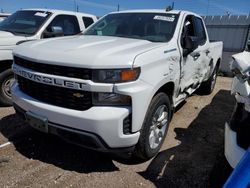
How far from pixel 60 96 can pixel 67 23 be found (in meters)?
3.80

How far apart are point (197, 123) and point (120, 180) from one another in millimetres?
2366

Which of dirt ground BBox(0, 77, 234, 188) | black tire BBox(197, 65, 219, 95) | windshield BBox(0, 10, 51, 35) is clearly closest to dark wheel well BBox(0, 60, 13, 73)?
windshield BBox(0, 10, 51, 35)

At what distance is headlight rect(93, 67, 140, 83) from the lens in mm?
2631

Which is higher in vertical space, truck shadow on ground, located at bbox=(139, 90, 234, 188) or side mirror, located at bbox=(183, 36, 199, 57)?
side mirror, located at bbox=(183, 36, 199, 57)

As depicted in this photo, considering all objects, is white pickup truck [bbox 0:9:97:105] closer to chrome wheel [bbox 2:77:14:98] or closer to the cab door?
chrome wheel [bbox 2:77:14:98]

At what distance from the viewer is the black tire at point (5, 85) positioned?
16.2ft

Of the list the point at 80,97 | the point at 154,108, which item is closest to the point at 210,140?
the point at 154,108

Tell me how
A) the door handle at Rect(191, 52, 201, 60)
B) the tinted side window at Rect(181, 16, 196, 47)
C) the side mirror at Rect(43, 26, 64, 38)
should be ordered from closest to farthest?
the tinted side window at Rect(181, 16, 196, 47)
the door handle at Rect(191, 52, 201, 60)
the side mirror at Rect(43, 26, 64, 38)

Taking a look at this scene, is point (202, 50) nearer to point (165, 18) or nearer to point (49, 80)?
point (165, 18)

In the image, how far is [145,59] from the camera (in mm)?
2863

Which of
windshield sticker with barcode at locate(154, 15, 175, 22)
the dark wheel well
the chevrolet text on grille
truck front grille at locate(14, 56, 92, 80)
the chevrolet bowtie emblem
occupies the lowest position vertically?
the dark wheel well

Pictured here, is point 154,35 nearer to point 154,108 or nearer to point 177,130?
point 154,108

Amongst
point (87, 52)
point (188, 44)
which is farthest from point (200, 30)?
point (87, 52)

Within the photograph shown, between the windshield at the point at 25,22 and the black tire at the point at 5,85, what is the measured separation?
977 millimetres
